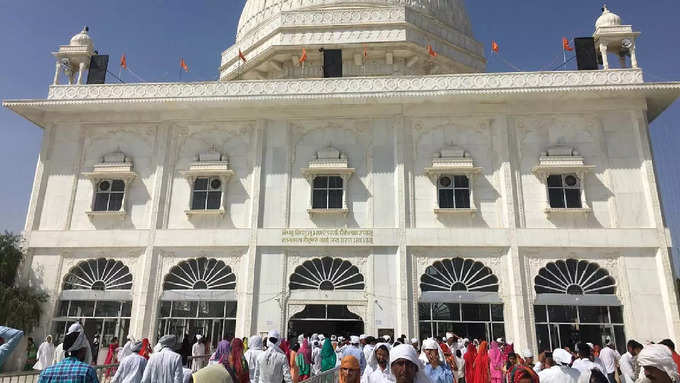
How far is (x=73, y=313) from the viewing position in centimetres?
1716

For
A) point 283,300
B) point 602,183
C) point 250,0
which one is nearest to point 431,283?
point 283,300

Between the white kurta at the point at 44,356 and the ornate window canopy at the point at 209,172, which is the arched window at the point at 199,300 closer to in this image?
the ornate window canopy at the point at 209,172

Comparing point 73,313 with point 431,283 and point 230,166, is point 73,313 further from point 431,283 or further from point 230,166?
point 431,283

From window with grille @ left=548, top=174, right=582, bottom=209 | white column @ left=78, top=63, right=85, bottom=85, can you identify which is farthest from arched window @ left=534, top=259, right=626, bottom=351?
white column @ left=78, top=63, right=85, bottom=85

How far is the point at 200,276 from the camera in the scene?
17.2 metres

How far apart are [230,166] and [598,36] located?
589 inches

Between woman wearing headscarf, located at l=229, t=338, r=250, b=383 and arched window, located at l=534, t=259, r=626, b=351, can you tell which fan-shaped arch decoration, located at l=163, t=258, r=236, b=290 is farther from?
woman wearing headscarf, located at l=229, t=338, r=250, b=383

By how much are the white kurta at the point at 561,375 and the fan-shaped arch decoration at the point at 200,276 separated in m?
12.8

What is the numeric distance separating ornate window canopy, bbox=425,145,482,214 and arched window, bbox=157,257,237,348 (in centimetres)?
792

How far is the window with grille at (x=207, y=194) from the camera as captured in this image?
17984 millimetres

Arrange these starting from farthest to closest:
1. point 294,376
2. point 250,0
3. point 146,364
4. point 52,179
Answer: point 250,0, point 52,179, point 294,376, point 146,364

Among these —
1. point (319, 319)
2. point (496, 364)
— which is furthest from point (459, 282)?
point (496, 364)

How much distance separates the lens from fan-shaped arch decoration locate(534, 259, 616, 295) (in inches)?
628

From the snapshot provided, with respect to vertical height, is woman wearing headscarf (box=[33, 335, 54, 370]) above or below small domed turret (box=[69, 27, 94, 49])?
below
